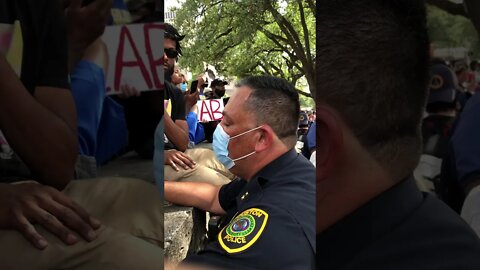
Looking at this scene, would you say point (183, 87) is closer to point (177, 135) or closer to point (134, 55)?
point (177, 135)

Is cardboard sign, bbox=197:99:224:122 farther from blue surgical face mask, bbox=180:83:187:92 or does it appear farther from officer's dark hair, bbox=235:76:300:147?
officer's dark hair, bbox=235:76:300:147

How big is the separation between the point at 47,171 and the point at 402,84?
65 cm

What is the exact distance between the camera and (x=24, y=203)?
84cm

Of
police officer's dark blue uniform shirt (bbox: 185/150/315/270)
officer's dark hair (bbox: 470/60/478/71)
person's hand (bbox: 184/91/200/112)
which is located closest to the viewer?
officer's dark hair (bbox: 470/60/478/71)

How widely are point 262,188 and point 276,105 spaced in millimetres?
316

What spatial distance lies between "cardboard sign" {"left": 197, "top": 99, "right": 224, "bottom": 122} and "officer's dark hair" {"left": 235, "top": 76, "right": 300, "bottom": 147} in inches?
13.4

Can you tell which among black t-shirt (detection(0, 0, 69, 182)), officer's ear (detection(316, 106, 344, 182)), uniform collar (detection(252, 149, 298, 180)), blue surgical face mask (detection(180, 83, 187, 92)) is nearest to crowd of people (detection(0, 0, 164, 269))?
black t-shirt (detection(0, 0, 69, 182))

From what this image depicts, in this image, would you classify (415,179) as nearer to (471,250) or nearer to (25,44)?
(471,250)

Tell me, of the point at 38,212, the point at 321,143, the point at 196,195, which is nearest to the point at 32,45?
the point at 38,212

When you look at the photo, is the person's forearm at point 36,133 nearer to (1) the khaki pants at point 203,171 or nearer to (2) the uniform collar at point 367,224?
(2) the uniform collar at point 367,224

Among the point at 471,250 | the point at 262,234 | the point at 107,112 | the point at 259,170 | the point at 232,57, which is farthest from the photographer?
the point at 259,170

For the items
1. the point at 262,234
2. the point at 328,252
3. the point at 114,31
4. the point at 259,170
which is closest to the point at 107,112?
the point at 114,31

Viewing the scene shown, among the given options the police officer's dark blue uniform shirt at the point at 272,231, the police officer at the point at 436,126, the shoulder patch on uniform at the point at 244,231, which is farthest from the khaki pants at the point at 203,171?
the police officer at the point at 436,126

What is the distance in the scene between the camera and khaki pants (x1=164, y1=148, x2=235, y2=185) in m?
2.04
